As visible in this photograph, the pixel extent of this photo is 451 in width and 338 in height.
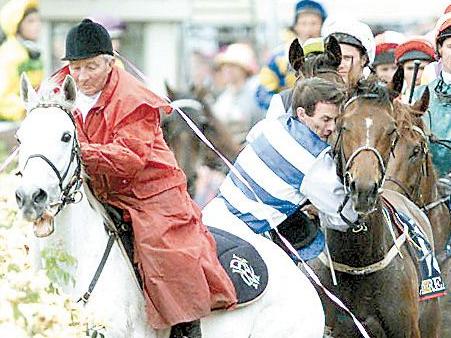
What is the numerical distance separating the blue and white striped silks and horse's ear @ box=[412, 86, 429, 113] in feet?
5.26

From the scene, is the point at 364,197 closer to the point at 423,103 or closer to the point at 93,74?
the point at 93,74

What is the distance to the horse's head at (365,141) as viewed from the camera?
7578 millimetres

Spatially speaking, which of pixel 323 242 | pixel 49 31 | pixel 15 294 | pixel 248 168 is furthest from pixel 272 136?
pixel 49 31

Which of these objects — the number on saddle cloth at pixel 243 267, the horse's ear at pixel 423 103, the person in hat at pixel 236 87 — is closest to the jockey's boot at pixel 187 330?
the number on saddle cloth at pixel 243 267

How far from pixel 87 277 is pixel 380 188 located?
5.26 feet

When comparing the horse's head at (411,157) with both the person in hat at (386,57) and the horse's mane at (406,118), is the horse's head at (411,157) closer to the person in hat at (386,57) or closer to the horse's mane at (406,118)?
the horse's mane at (406,118)

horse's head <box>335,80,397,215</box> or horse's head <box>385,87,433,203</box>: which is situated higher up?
horse's head <box>335,80,397,215</box>

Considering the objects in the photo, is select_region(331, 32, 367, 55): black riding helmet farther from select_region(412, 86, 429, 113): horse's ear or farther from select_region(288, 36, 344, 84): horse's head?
select_region(412, 86, 429, 113): horse's ear

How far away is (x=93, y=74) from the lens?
7203mm

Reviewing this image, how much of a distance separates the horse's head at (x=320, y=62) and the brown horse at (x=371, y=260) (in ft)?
1.86

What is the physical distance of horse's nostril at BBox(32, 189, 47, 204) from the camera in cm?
645

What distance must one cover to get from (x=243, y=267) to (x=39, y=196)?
55.3 inches

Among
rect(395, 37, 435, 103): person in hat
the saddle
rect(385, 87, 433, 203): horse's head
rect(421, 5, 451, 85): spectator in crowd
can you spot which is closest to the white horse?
the saddle

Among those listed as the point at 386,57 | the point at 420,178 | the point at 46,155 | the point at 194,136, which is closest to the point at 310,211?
the point at 420,178
